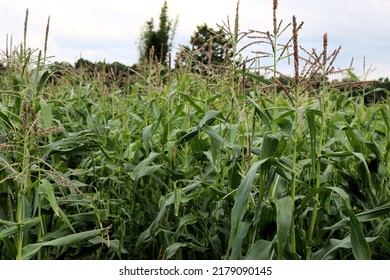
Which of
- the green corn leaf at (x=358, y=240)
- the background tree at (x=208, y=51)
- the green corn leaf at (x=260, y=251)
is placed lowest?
the green corn leaf at (x=260, y=251)

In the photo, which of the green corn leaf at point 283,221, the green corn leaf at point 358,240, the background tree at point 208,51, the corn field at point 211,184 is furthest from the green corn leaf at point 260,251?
the background tree at point 208,51

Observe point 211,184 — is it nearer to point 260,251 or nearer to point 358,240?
point 260,251

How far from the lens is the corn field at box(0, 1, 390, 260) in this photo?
2.61 meters

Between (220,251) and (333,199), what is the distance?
3.03 ft

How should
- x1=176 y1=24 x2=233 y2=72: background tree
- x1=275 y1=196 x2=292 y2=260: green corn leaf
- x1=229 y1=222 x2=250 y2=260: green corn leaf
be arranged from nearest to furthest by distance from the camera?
x1=275 y1=196 x2=292 y2=260: green corn leaf, x1=229 y1=222 x2=250 y2=260: green corn leaf, x1=176 y1=24 x2=233 y2=72: background tree

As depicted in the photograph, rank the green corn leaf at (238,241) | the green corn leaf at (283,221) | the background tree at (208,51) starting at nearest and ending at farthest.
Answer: the green corn leaf at (283,221)
the green corn leaf at (238,241)
the background tree at (208,51)

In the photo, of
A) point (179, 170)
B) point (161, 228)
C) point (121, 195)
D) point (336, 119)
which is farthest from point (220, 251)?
point (336, 119)

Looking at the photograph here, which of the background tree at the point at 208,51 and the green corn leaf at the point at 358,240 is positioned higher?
the background tree at the point at 208,51

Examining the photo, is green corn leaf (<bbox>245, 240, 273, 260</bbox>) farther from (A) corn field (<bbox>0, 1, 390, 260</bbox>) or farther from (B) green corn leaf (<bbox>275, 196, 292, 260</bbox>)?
(B) green corn leaf (<bbox>275, 196, 292, 260</bbox>)

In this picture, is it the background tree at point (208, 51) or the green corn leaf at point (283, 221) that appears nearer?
the green corn leaf at point (283, 221)

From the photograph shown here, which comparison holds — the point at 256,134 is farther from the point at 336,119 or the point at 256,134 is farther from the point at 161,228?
the point at 336,119

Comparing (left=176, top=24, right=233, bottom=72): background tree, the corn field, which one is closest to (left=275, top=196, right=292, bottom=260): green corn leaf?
the corn field

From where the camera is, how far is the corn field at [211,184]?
2613 mm

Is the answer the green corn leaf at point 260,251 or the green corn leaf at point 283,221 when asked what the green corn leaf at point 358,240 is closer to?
the green corn leaf at point 283,221
